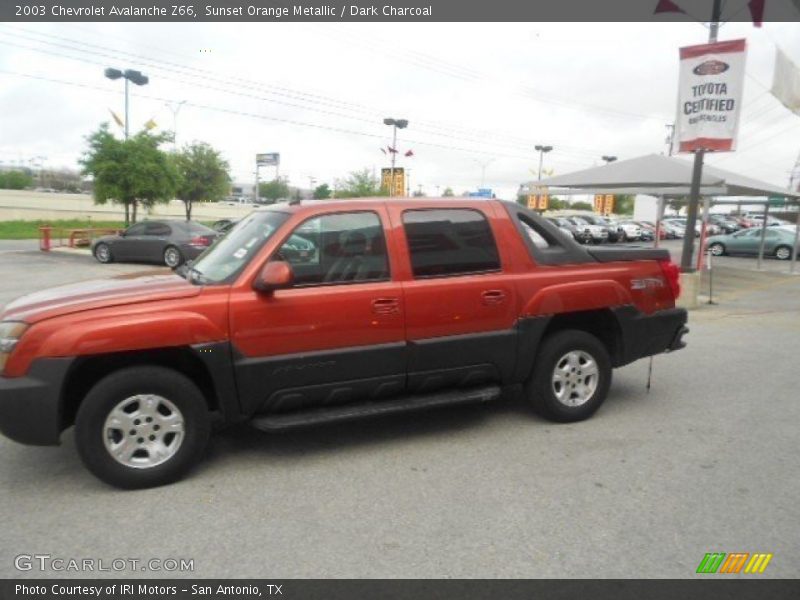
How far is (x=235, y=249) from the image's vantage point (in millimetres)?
4230

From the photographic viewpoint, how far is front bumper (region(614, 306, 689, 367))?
503 cm

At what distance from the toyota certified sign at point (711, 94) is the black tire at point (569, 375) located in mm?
7712

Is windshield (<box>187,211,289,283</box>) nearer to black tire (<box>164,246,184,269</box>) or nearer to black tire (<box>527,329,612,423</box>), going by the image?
black tire (<box>527,329,612,423</box>)

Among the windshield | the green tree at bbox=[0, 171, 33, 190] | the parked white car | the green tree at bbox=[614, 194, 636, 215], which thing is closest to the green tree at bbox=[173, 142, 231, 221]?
the parked white car

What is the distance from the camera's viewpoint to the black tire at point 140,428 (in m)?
3.49

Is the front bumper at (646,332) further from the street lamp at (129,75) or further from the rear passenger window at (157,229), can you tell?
the street lamp at (129,75)

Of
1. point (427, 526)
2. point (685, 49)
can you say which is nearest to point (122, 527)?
point (427, 526)

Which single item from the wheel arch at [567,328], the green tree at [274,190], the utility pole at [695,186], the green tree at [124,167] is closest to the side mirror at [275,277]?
the wheel arch at [567,328]

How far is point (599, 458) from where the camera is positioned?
413 centimetres

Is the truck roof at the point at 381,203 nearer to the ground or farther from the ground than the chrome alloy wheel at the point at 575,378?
farther from the ground

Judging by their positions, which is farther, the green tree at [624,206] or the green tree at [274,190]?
the green tree at [624,206]

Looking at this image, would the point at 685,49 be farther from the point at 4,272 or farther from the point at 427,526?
the point at 4,272

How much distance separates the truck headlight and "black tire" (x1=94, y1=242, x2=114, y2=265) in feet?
53.1

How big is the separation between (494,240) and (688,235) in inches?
351
